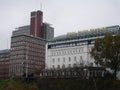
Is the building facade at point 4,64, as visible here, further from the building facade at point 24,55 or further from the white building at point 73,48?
the white building at point 73,48

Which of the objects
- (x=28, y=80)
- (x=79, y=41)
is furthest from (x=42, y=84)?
(x=79, y=41)

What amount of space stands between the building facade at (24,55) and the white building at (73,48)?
29904 mm

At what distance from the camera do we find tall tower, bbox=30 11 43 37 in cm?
17350

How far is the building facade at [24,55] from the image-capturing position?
150375mm

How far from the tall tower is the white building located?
5234cm

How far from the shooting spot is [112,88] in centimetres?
8025

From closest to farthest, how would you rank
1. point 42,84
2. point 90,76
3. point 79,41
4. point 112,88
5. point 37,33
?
point 112,88 → point 90,76 → point 42,84 → point 79,41 → point 37,33

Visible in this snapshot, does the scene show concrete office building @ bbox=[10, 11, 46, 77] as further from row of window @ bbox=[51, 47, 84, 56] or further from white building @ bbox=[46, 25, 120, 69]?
row of window @ bbox=[51, 47, 84, 56]

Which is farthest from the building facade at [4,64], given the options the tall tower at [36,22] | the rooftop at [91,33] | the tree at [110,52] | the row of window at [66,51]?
the tree at [110,52]

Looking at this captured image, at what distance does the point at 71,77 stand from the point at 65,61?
21.8 meters

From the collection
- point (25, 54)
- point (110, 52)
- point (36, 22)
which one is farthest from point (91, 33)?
point (36, 22)

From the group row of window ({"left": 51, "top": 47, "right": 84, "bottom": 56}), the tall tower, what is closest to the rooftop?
row of window ({"left": 51, "top": 47, "right": 84, "bottom": 56})

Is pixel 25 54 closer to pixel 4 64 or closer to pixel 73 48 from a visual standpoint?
pixel 4 64

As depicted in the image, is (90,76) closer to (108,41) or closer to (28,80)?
(108,41)
